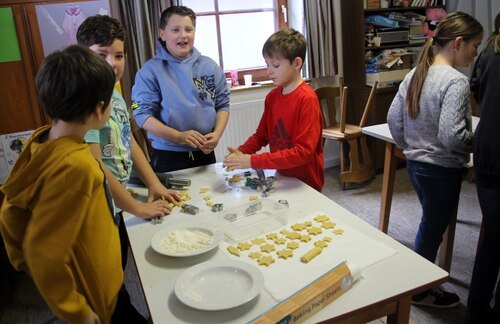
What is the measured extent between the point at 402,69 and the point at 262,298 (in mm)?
3647

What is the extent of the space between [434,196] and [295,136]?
2.37 ft

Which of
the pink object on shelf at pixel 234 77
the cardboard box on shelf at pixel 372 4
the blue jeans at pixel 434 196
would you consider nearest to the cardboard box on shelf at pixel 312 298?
the blue jeans at pixel 434 196

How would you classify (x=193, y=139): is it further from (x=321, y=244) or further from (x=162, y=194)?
(x=321, y=244)

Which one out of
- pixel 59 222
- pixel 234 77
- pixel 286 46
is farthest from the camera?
pixel 234 77

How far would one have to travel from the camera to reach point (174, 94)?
1.88 meters

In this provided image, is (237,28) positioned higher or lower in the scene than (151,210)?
higher

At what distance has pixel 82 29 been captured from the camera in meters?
1.39

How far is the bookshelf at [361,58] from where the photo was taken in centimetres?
384

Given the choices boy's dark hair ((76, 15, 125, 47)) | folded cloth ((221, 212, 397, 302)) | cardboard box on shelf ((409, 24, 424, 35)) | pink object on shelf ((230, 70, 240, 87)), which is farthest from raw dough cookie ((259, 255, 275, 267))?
cardboard box on shelf ((409, 24, 424, 35))

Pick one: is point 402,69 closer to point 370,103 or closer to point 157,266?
point 370,103

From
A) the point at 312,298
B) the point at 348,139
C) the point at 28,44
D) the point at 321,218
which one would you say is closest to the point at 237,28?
the point at 348,139

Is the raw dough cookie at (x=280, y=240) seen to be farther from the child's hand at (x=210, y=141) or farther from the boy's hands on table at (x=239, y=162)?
the child's hand at (x=210, y=141)

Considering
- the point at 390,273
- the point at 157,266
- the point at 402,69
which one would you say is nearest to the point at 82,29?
the point at 157,266

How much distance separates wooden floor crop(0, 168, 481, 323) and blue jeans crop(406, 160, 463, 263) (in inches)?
15.5
